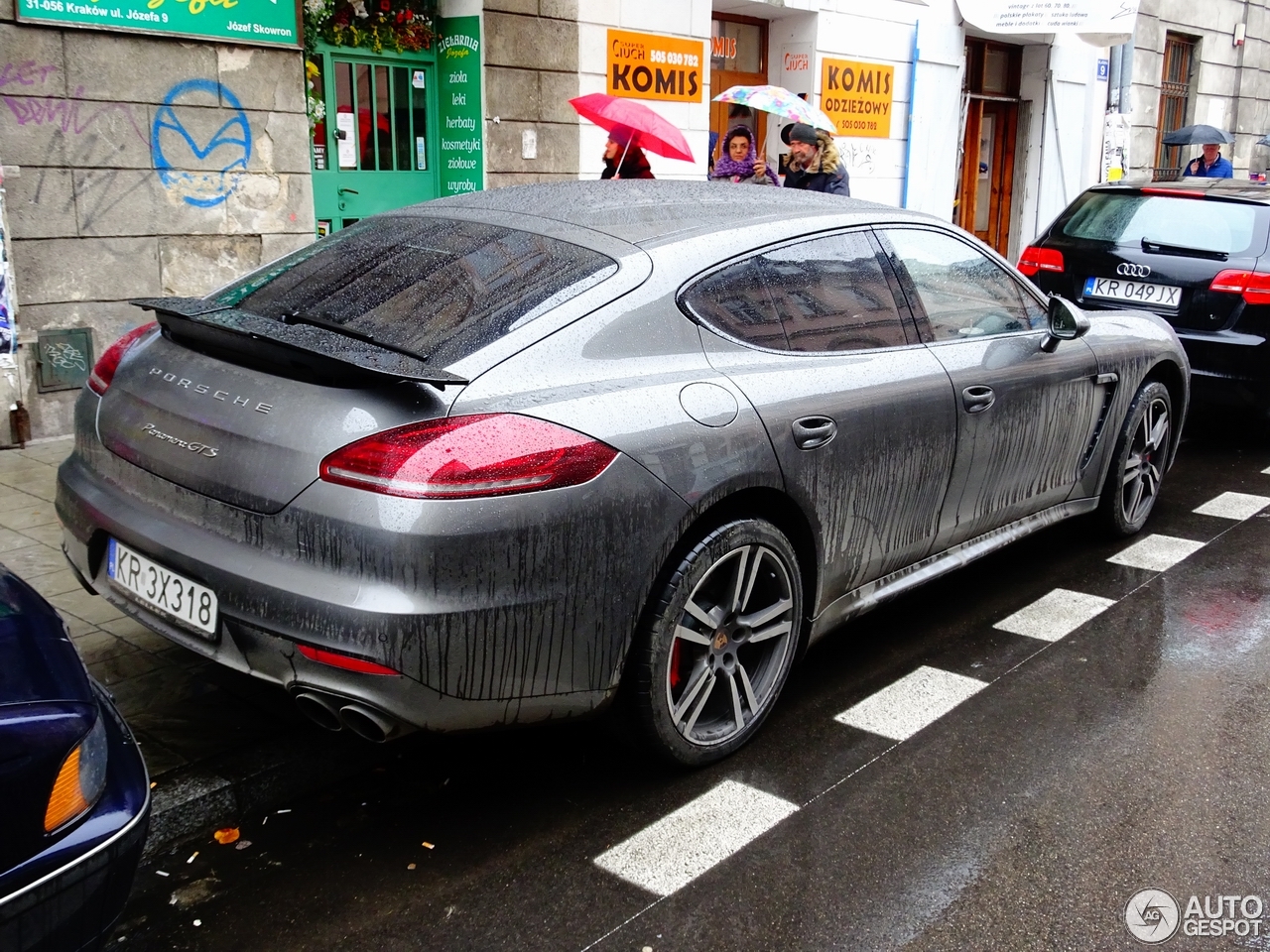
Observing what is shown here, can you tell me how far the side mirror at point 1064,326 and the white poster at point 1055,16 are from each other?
35.1ft

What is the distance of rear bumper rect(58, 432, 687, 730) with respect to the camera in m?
2.68

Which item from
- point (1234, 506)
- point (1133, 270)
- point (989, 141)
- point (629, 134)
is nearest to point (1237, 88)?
point (989, 141)

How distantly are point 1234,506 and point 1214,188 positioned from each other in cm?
266

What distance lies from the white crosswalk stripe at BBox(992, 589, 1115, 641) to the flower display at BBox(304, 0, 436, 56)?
6135mm

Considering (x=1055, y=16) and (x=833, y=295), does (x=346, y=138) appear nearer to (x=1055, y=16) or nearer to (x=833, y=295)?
(x=833, y=295)

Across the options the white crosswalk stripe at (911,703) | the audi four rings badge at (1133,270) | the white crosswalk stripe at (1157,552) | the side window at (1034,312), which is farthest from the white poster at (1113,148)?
the white crosswalk stripe at (911,703)

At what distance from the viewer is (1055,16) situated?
557 inches

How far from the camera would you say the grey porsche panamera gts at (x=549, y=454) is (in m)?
2.74

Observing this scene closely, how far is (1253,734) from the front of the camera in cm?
375

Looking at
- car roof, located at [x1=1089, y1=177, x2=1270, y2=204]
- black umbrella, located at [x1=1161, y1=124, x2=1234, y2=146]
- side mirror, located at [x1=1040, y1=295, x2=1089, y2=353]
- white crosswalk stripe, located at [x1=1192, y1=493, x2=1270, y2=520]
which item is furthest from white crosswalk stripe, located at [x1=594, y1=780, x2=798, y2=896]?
black umbrella, located at [x1=1161, y1=124, x2=1234, y2=146]

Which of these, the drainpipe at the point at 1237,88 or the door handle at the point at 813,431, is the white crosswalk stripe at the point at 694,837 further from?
the drainpipe at the point at 1237,88

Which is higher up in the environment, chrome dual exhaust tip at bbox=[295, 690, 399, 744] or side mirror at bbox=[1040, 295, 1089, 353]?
side mirror at bbox=[1040, 295, 1089, 353]

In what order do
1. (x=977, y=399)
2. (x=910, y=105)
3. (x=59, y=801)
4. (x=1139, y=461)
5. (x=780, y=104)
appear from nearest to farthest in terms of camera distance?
(x=59, y=801) → (x=977, y=399) → (x=1139, y=461) → (x=780, y=104) → (x=910, y=105)

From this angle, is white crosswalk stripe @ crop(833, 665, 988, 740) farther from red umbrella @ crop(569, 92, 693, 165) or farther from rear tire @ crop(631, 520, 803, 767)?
red umbrella @ crop(569, 92, 693, 165)
